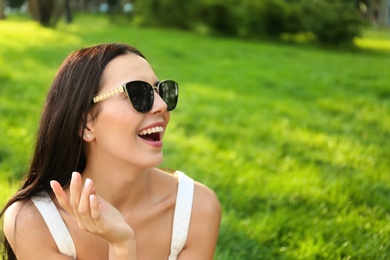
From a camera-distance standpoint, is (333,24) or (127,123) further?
(333,24)

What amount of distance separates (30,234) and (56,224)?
0.28 feet

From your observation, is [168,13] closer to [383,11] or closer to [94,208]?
[94,208]

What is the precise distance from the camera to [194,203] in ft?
7.53

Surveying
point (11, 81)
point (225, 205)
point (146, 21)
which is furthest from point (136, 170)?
point (146, 21)

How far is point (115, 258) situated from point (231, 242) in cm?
137

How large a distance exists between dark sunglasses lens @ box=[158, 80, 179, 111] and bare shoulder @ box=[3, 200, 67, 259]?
0.53m

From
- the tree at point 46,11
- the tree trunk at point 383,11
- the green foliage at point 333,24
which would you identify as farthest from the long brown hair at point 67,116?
the tree trunk at point 383,11

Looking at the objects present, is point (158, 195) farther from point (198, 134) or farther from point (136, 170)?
point (198, 134)

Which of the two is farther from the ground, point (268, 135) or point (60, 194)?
point (60, 194)

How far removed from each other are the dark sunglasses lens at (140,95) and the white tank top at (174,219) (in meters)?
0.42

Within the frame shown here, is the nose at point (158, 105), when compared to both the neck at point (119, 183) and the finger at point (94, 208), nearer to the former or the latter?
the neck at point (119, 183)

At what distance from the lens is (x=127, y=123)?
2000 millimetres

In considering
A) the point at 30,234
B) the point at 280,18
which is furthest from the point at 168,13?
the point at 30,234

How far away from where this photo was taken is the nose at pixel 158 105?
6.66 feet
